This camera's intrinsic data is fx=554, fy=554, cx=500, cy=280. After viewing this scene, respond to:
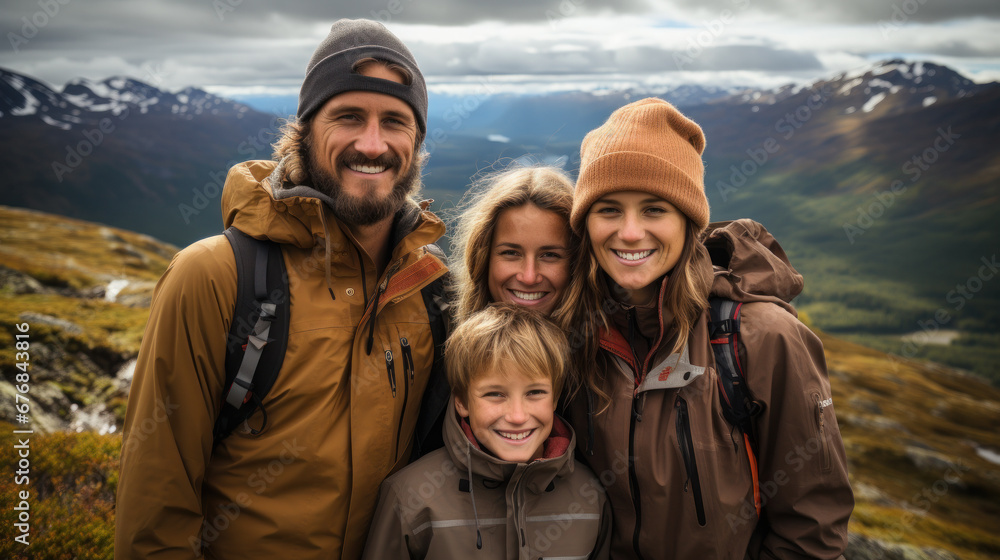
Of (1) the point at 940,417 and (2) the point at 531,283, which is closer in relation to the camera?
(2) the point at 531,283

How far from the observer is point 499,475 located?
4953mm

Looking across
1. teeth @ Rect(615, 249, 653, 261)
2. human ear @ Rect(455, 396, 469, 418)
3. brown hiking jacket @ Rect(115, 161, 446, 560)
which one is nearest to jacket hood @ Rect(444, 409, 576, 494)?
human ear @ Rect(455, 396, 469, 418)

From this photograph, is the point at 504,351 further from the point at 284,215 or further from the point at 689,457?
the point at 284,215

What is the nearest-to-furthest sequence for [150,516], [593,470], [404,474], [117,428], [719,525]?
[150,516], [719,525], [404,474], [593,470], [117,428]

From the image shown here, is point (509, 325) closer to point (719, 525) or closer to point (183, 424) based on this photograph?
point (719, 525)

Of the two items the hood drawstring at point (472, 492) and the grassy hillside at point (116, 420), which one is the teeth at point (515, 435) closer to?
the hood drawstring at point (472, 492)

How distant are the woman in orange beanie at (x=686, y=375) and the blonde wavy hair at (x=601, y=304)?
0.05 ft

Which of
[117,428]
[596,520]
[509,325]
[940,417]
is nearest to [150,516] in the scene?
[509,325]

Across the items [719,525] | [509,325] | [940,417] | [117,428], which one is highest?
[509,325]

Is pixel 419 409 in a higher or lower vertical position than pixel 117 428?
higher

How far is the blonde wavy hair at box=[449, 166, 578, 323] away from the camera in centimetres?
626

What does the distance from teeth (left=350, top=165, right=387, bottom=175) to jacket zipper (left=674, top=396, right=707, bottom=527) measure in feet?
12.1

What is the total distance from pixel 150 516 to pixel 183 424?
0.72 metres

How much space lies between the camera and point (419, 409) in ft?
19.1
